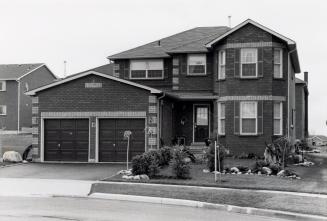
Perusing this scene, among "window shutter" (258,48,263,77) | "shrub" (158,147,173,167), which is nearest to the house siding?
"shrub" (158,147,173,167)

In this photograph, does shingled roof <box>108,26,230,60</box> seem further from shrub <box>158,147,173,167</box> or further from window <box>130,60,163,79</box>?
shrub <box>158,147,173,167</box>

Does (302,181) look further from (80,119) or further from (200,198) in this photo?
(80,119)

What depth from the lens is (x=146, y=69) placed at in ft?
105

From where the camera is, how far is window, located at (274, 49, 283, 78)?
90.5 feet

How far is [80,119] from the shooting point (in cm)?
2719

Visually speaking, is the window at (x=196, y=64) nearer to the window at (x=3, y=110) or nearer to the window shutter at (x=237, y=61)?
the window shutter at (x=237, y=61)

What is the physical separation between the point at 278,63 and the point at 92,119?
10090 millimetres

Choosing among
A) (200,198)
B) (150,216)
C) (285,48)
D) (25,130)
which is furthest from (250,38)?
(25,130)

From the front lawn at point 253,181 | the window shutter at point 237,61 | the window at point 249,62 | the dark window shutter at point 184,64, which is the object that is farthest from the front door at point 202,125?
the front lawn at point 253,181

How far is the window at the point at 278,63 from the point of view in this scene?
90.5ft

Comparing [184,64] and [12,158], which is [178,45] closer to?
[184,64]

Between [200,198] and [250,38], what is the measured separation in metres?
13.5

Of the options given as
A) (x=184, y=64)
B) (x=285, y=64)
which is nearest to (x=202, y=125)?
(x=184, y=64)

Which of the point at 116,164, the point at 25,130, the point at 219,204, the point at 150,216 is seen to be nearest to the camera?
the point at 150,216
